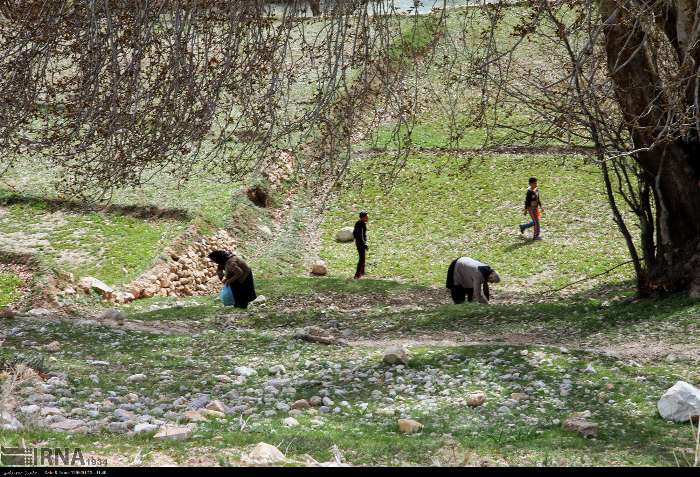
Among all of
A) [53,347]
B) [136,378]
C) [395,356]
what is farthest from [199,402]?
[53,347]

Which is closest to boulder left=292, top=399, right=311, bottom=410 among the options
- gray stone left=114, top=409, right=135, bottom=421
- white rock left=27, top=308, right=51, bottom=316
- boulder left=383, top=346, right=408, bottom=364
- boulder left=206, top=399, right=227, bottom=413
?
boulder left=206, top=399, right=227, bottom=413

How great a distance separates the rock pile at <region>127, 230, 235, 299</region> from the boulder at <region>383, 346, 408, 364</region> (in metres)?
8.49

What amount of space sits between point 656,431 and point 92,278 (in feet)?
40.1

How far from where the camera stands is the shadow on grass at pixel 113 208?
21.2 metres

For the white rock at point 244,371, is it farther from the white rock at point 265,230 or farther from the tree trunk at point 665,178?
the white rock at point 265,230

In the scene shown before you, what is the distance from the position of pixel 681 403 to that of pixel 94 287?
11.9 metres

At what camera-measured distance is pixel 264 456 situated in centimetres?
530

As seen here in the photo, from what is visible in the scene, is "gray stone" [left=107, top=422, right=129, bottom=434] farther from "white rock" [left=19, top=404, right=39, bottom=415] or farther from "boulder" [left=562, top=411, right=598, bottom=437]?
"boulder" [left=562, top=411, right=598, bottom=437]

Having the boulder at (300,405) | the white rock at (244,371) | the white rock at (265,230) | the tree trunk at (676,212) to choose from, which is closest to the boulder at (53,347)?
the white rock at (244,371)

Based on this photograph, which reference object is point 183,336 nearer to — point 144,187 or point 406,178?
point 144,187

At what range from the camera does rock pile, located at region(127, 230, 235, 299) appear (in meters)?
17.5

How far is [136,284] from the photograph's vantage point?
1725cm

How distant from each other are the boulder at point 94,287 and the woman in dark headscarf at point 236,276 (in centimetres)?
272

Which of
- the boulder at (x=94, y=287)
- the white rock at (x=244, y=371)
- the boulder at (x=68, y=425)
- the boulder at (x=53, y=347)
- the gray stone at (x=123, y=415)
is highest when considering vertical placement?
the boulder at (x=94, y=287)
